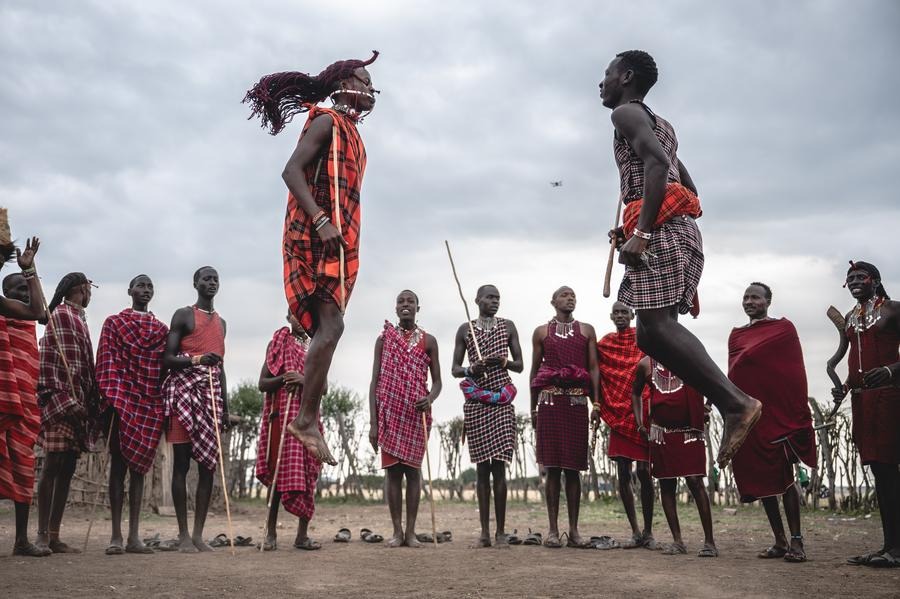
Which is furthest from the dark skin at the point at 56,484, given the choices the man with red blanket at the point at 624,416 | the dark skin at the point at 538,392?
the man with red blanket at the point at 624,416

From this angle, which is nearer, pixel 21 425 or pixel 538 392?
pixel 21 425

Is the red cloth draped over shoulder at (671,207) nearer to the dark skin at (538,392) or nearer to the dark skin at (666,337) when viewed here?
the dark skin at (666,337)

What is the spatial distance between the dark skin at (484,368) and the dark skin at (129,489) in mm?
3240

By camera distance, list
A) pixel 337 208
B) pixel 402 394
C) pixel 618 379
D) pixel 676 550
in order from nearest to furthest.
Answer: pixel 337 208
pixel 676 550
pixel 618 379
pixel 402 394

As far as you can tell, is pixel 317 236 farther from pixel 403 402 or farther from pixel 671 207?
pixel 403 402

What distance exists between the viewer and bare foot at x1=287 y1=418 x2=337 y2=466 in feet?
15.0

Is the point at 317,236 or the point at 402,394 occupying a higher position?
the point at 317,236

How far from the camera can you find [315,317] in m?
4.80

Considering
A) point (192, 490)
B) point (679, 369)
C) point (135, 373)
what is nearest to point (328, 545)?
point (135, 373)

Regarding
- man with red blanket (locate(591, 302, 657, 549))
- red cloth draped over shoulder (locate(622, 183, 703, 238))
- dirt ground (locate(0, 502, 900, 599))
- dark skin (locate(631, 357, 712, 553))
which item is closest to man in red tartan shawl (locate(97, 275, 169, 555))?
dirt ground (locate(0, 502, 900, 599))

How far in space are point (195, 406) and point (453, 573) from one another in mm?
3444

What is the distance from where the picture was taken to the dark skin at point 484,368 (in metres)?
8.44

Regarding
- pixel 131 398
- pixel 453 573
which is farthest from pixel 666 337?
pixel 131 398

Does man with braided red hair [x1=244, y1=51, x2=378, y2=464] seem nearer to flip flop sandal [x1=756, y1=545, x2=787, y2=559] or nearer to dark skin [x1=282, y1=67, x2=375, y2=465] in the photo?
dark skin [x1=282, y1=67, x2=375, y2=465]
